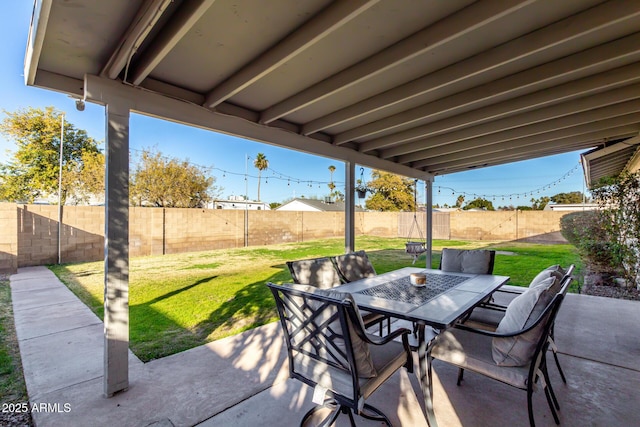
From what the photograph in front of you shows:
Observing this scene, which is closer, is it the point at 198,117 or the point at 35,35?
the point at 35,35

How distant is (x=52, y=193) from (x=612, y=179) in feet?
61.4

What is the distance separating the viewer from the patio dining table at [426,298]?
179 cm

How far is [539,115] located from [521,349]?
8.41 feet

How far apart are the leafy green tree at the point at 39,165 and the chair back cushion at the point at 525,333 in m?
15.9

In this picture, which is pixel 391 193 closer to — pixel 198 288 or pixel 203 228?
pixel 203 228

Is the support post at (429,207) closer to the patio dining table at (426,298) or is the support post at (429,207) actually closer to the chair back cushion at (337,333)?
the patio dining table at (426,298)

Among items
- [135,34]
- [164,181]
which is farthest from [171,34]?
[164,181]

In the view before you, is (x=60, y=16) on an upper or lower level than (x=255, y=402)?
upper

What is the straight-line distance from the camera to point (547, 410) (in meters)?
1.93

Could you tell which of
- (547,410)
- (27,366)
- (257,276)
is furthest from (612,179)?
(27,366)

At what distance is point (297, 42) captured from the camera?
176 centimetres

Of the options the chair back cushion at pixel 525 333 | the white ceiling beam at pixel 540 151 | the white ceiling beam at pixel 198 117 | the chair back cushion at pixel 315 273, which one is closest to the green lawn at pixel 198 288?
the chair back cushion at pixel 315 273

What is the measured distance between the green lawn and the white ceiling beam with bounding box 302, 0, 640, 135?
2984 millimetres

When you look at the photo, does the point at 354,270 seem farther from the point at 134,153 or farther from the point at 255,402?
the point at 134,153
